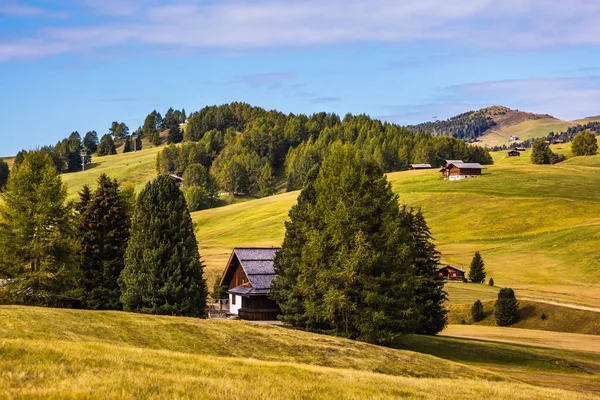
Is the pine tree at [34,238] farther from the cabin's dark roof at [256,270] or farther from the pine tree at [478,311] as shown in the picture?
the pine tree at [478,311]

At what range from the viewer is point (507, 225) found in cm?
13750

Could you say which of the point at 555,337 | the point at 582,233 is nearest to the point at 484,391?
the point at 555,337

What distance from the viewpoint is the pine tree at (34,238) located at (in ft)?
172

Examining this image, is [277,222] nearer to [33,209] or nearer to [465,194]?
[465,194]

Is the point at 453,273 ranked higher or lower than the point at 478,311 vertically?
higher

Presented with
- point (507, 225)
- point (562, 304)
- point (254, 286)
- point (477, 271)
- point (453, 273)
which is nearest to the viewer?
point (254, 286)

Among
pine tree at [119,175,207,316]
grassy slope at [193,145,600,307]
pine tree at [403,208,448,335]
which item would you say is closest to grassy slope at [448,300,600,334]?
grassy slope at [193,145,600,307]

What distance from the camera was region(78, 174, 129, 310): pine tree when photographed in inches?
2237

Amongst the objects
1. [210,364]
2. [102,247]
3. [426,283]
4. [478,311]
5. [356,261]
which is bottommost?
[478,311]

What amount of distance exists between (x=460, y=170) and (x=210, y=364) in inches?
6732

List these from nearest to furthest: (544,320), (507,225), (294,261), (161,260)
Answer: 1. (161,260)
2. (294,261)
3. (544,320)
4. (507,225)

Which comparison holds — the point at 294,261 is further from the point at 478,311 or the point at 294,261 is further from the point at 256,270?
the point at 478,311

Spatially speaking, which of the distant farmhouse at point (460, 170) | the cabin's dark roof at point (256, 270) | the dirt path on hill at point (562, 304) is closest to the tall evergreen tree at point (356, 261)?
the cabin's dark roof at point (256, 270)

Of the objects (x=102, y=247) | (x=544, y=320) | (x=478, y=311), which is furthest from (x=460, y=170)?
(x=102, y=247)
